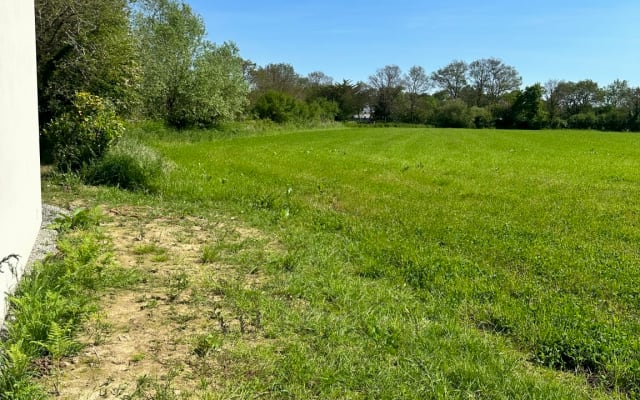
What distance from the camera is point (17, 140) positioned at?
155 inches

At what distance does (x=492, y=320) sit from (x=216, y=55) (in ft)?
92.5

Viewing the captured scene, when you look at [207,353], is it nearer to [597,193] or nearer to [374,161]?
[597,193]

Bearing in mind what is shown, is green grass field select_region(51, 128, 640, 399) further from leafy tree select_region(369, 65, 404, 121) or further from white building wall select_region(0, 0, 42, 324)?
leafy tree select_region(369, 65, 404, 121)

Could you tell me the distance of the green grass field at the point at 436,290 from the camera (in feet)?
8.88

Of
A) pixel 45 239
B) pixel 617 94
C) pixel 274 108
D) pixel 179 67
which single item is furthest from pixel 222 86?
pixel 617 94

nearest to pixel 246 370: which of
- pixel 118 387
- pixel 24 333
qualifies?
pixel 118 387

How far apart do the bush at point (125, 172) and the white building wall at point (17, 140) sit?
11.1ft

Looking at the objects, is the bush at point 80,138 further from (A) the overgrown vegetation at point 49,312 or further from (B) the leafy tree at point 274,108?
(B) the leafy tree at point 274,108

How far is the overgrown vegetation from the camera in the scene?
7.68ft

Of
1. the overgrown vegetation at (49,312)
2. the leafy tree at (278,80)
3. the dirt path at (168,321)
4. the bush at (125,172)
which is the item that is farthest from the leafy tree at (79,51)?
the leafy tree at (278,80)

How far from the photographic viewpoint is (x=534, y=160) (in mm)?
14969

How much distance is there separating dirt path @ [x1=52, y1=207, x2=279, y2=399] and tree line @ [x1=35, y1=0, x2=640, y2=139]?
690cm

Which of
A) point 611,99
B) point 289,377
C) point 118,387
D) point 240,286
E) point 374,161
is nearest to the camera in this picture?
point 118,387

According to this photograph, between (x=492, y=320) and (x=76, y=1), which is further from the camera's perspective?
(x=76, y=1)
